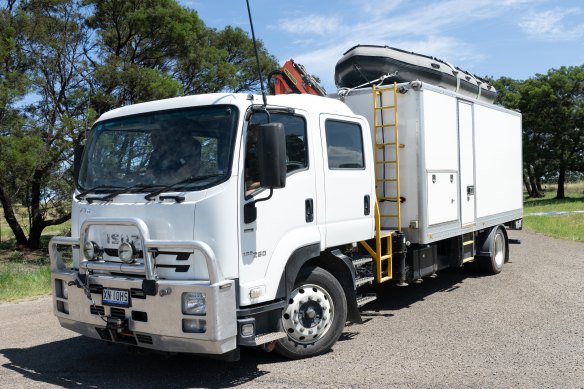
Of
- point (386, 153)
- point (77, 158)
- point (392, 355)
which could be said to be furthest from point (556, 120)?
point (77, 158)

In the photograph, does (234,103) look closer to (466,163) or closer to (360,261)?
(360,261)

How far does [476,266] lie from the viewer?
1023 centimetres

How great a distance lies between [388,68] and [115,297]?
4.83 metres

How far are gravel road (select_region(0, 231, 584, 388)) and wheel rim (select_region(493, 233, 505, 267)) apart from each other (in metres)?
1.71

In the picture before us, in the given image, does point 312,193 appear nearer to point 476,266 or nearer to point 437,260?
point 437,260

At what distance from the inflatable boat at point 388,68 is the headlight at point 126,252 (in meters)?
4.45

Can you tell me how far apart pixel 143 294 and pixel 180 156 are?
1.24 metres

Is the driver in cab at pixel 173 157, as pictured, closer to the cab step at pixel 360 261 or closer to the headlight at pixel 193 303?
the headlight at pixel 193 303

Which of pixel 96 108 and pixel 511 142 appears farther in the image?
pixel 96 108

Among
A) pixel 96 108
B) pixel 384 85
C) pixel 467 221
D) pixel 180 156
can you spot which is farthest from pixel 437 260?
pixel 96 108

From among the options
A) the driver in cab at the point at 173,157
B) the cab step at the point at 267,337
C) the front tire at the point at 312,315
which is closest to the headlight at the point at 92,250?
the driver in cab at the point at 173,157

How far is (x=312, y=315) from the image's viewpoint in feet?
18.1

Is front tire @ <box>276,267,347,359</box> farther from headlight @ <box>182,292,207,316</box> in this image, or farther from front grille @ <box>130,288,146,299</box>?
front grille @ <box>130,288,146,299</box>

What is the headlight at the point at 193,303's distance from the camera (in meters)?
4.46
